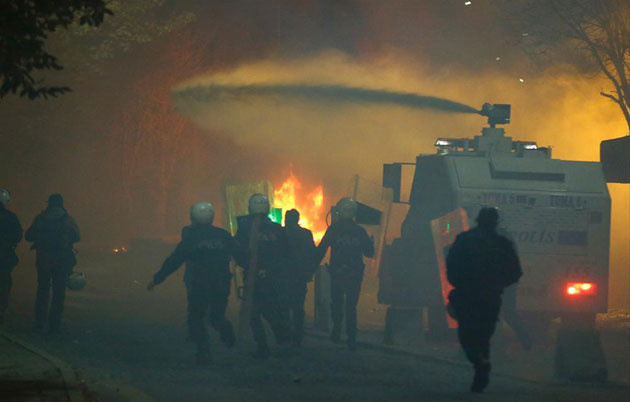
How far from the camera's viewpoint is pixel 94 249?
36469 mm

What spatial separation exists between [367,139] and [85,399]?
30.6 metres

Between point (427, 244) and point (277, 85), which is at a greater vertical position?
point (277, 85)

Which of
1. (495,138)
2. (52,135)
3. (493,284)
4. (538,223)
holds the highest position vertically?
(52,135)

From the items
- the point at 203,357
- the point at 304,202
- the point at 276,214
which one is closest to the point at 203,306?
the point at 203,357

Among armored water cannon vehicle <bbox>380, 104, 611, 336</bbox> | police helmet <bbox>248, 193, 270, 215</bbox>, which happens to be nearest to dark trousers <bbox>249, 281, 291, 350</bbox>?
police helmet <bbox>248, 193, 270, 215</bbox>

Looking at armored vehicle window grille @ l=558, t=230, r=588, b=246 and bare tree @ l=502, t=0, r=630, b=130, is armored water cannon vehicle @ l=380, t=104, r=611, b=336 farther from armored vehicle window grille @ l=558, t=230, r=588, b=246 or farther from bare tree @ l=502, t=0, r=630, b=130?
bare tree @ l=502, t=0, r=630, b=130

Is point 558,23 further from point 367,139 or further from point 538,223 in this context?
point 367,139

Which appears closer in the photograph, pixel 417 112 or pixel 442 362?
pixel 442 362

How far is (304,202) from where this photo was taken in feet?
133

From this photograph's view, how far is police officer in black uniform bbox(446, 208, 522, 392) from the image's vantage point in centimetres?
941

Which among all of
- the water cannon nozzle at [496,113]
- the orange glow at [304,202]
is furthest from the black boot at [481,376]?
the orange glow at [304,202]

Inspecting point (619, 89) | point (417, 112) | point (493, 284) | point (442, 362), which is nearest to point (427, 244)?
point (442, 362)

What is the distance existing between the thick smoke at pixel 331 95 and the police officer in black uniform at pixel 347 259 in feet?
11.3

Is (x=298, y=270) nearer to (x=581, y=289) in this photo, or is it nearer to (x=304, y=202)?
(x=581, y=289)
